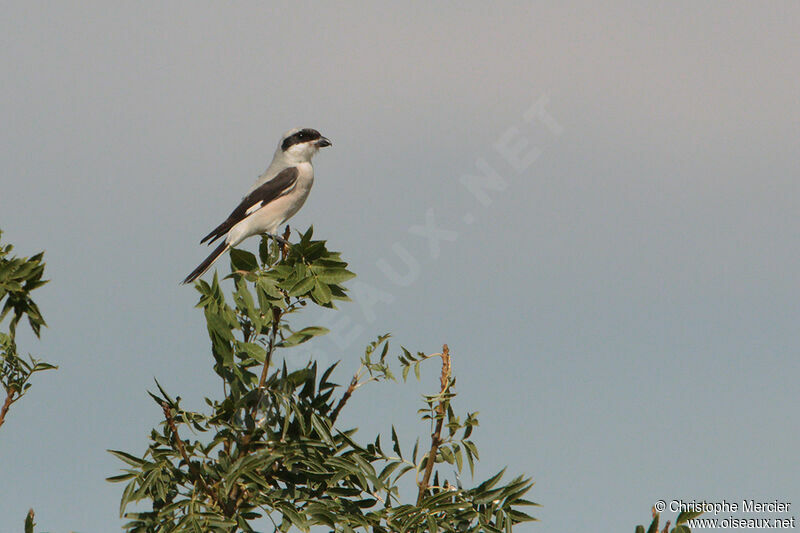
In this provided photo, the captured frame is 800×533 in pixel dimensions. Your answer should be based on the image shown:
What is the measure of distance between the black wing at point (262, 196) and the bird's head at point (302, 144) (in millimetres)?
533

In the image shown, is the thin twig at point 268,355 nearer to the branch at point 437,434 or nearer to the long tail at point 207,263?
the branch at point 437,434

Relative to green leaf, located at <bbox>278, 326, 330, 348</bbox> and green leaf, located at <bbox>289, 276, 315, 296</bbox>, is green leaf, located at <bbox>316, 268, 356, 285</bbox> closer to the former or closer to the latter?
green leaf, located at <bbox>289, 276, 315, 296</bbox>

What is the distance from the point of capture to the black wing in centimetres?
1028

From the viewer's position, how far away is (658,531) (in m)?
3.42

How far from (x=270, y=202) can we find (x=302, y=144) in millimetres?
1456

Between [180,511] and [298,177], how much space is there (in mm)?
7635

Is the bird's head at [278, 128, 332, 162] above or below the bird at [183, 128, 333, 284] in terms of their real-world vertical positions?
above

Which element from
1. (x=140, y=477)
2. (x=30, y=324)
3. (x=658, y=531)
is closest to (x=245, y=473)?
(x=140, y=477)

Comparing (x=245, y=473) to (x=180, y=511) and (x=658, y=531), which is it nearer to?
(x=180, y=511)

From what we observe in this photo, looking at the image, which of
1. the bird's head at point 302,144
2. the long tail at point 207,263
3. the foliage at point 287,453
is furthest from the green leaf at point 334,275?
the bird's head at point 302,144

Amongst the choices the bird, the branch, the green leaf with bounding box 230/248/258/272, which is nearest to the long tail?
the bird

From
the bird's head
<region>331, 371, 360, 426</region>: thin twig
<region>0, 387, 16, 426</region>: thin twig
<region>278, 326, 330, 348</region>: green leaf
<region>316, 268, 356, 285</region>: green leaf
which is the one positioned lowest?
<region>0, 387, 16, 426</region>: thin twig

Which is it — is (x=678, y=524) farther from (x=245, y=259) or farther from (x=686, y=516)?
(x=245, y=259)

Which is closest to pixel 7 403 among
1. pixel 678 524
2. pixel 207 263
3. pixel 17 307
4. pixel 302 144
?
pixel 17 307
